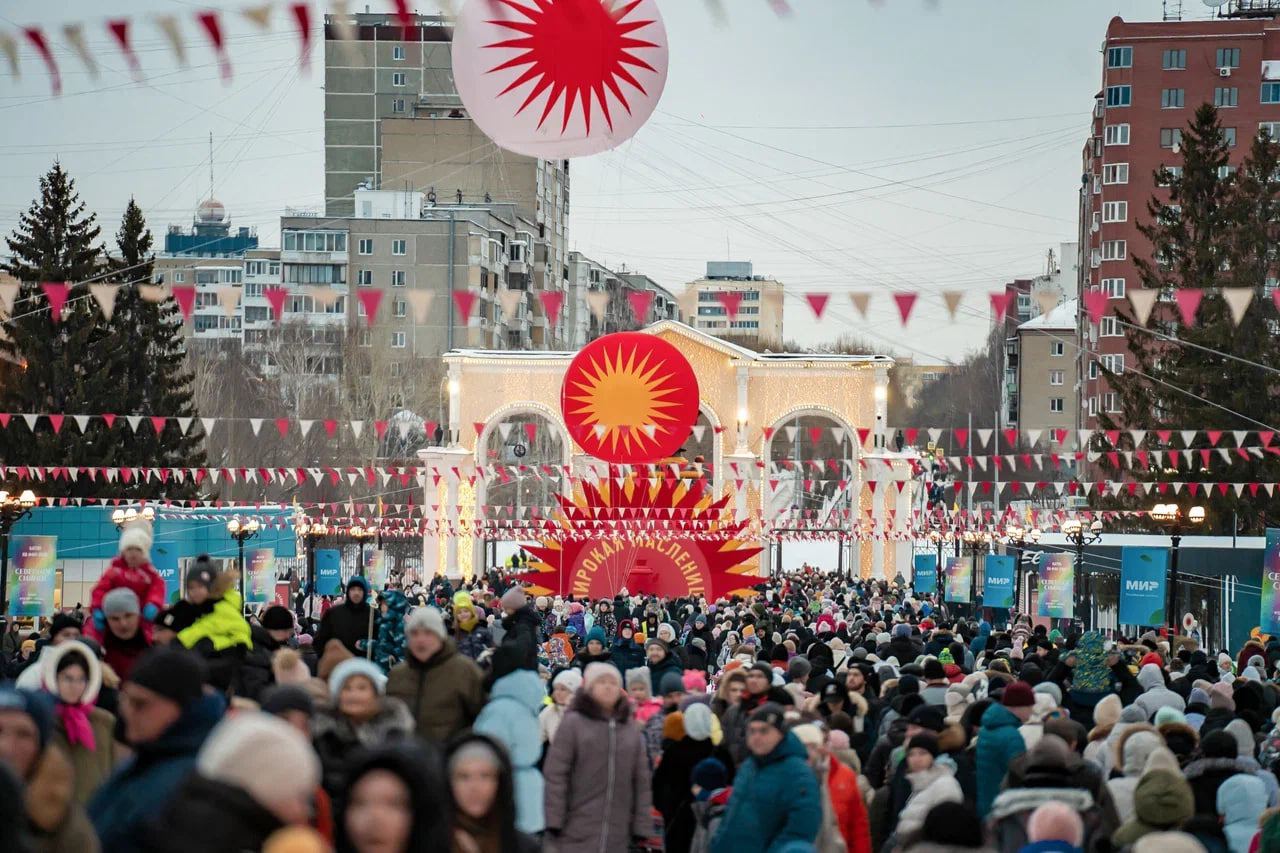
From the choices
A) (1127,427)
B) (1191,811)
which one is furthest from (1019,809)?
(1127,427)

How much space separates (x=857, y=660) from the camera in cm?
1639

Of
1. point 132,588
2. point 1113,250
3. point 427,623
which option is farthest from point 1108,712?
point 1113,250

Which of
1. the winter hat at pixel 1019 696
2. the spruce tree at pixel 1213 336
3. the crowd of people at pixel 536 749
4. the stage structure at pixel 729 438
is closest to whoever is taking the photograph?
the crowd of people at pixel 536 749

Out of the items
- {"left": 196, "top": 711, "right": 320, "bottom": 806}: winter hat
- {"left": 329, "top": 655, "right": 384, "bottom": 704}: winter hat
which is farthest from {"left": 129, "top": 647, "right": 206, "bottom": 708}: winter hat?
{"left": 329, "top": 655, "right": 384, "bottom": 704}: winter hat

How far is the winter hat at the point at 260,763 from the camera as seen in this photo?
438cm

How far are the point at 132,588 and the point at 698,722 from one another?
9.85ft

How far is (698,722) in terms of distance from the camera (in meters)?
10.3

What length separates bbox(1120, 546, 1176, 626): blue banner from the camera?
2409cm

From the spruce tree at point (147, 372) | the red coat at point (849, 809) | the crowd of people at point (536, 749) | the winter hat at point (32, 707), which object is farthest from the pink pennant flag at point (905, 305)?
the spruce tree at point (147, 372)

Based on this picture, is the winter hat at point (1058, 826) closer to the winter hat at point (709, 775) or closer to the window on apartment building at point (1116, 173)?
the winter hat at point (709, 775)

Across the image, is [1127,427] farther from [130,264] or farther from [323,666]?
[323,666]

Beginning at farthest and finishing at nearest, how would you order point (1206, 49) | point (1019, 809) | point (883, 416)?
1. point (1206, 49)
2. point (883, 416)
3. point (1019, 809)

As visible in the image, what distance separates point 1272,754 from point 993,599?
18541 mm

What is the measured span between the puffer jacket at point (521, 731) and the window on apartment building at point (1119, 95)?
2744 inches
